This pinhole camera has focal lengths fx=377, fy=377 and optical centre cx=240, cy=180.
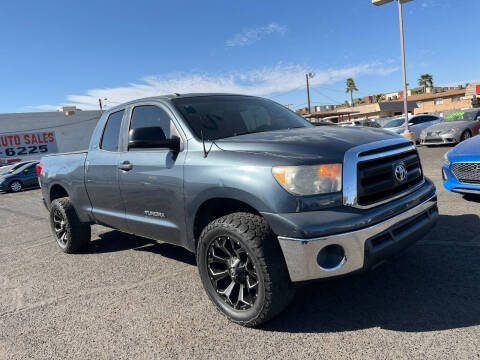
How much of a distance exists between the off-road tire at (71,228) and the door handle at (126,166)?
1.54 metres

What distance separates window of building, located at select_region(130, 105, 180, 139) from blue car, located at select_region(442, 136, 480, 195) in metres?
4.22

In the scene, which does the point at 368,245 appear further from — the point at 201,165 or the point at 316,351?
the point at 201,165

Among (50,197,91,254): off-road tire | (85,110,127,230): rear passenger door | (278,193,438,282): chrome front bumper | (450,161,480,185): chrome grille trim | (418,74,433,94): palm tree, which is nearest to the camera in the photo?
(278,193,438,282): chrome front bumper

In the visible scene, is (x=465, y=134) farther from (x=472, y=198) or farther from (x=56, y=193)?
(x=56, y=193)

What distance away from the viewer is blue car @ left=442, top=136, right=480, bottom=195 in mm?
5234

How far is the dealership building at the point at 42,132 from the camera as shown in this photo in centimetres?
3447

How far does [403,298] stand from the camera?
117 inches

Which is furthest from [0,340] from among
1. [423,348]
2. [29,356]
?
[423,348]

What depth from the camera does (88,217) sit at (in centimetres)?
472

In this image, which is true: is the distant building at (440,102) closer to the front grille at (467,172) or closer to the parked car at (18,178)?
the parked car at (18,178)

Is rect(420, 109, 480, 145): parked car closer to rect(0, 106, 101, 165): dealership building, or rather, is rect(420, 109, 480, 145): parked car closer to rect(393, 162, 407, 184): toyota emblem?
rect(393, 162, 407, 184): toyota emblem

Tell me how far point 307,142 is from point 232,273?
1.12 metres

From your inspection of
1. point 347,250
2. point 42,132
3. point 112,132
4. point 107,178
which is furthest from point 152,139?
point 42,132

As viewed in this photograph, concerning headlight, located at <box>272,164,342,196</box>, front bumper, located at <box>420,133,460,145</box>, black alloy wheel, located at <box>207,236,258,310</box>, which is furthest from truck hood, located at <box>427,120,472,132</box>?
black alloy wheel, located at <box>207,236,258,310</box>
